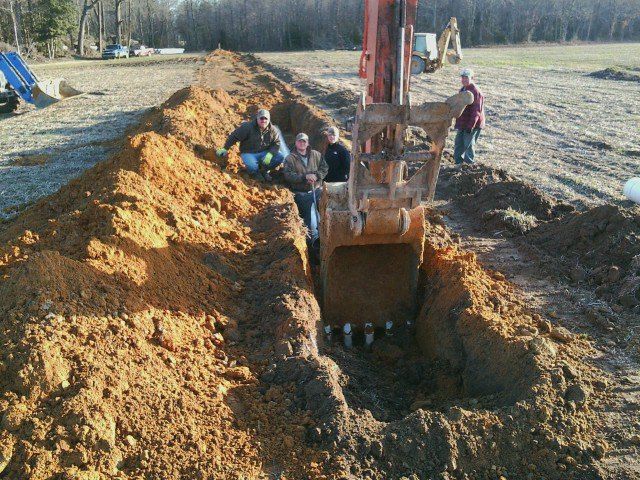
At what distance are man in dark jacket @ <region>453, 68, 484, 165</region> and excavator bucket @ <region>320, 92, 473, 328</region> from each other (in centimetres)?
487

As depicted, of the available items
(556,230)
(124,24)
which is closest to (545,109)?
(556,230)

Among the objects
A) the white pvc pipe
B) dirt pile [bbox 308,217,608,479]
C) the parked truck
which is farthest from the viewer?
the parked truck

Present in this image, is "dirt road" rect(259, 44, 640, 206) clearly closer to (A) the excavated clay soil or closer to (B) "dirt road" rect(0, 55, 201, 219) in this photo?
(A) the excavated clay soil

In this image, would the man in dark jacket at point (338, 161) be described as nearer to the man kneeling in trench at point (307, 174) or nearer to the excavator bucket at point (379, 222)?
the man kneeling in trench at point (307, 174)

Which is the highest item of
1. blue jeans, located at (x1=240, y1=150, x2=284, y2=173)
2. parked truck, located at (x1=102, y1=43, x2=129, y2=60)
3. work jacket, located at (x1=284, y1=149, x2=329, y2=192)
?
work jacket, located at (x1=284, y1=149, x2=329, y2=192)

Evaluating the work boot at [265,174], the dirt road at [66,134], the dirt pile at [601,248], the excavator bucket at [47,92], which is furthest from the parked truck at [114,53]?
the dirt pile at [601,248]

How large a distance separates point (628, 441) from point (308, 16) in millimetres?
58139

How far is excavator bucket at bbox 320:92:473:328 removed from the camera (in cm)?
432

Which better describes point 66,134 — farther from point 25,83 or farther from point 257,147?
point 257,147

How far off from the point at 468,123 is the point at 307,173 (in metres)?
3.88

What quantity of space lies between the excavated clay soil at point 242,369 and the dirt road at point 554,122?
16.0ft

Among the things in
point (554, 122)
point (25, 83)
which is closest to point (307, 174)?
point (554, 122)

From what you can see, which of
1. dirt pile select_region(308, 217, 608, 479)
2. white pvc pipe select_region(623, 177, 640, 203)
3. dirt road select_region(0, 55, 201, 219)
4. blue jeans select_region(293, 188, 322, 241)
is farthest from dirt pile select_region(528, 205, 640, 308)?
dirt road select_region(0, 55, 201, 219)

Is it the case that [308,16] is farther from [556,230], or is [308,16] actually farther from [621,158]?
[556,230]
